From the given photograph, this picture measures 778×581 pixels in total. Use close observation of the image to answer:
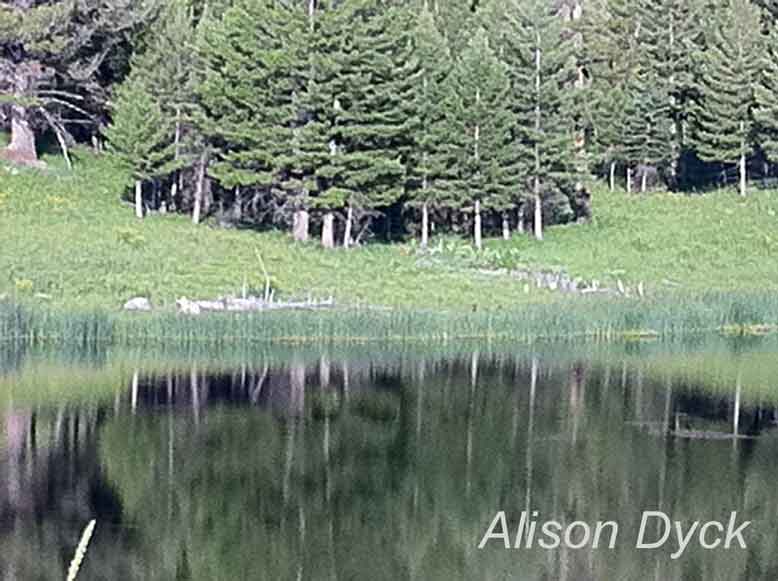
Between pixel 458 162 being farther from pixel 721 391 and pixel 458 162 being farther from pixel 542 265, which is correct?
pixel 721 391

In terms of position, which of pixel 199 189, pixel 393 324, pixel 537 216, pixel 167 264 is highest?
pixel 199 189

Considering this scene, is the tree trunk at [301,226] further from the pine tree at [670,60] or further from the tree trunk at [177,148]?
the pine tree at [670,60]

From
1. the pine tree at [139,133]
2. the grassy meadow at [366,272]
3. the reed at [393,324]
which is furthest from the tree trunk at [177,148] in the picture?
the reed at [393,324]

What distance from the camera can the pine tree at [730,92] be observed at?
215ft

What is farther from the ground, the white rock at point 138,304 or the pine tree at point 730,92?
the pine tree at point 730,92

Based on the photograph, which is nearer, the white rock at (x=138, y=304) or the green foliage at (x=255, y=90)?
the white rock at (x=138, y=304)

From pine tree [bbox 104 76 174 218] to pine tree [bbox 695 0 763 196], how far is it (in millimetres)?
24858

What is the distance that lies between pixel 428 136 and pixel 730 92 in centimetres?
1707

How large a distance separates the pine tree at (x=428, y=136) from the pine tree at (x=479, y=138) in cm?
36

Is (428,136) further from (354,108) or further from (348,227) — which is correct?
(348,227)

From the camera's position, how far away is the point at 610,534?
21266 mm

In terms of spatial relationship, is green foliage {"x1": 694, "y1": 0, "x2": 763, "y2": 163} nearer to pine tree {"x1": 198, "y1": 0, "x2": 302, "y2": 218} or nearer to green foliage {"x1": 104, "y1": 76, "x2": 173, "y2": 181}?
pine tree {"x1": 198, "y1": 0, "x2": 302, "y2": 218}

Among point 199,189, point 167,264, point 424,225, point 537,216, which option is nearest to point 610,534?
point 167,264

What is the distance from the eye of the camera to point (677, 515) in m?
22.3
